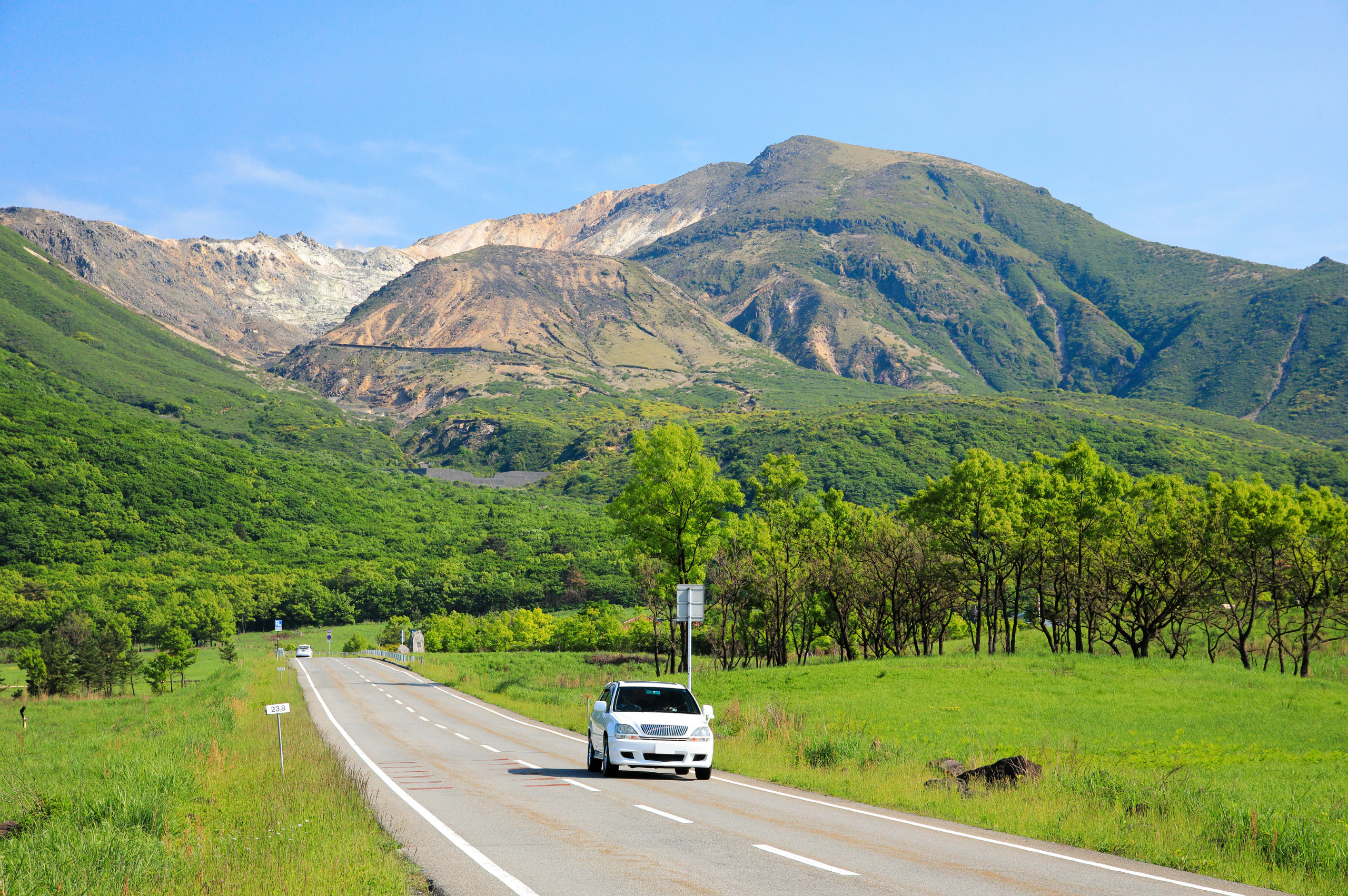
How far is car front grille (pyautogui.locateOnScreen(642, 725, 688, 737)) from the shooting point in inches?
720

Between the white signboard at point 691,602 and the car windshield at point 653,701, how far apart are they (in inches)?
165

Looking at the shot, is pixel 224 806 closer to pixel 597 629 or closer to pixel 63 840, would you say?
pixel 63 840

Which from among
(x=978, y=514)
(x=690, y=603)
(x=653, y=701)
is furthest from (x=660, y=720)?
(x=978, y=514)

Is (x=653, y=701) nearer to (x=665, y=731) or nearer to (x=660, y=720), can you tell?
(x=660, y=720)

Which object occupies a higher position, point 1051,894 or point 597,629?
point 1051,894

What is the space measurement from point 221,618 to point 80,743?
113349 mm

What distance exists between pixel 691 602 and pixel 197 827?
49.2ft

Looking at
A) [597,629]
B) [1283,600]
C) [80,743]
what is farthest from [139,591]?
[1283,600]

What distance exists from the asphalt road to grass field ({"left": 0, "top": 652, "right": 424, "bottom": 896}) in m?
0.81

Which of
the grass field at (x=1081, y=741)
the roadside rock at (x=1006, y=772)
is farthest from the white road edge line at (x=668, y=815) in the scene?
the roadside rock at (x=1006, y=772)

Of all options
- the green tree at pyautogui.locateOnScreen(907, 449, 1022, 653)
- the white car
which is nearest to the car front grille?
the white car

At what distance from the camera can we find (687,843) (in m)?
11.3

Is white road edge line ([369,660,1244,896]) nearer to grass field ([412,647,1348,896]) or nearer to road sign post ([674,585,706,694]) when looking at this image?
grass field ([412,647,1348,896])

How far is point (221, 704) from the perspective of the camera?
37.6 m
